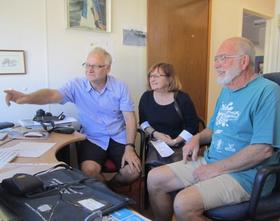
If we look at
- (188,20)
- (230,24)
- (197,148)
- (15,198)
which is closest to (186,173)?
(197,148)

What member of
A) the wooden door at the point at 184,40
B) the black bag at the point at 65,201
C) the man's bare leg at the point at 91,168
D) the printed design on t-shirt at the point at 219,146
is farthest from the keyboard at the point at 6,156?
the wooden door at the point at 184,40

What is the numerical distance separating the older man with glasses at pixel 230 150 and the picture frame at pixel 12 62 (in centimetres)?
132

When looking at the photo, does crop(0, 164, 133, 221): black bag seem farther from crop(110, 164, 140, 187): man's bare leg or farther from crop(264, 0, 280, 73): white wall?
crop(264, 0, 280, 73): white wall

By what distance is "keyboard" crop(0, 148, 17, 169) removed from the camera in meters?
1.47

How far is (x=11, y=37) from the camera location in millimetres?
2277

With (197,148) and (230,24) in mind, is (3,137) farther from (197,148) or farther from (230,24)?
(230,24)

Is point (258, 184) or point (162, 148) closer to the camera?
point (258, 184)

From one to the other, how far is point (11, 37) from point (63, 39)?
0.41 meters

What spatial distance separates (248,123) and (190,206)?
0.52 meters

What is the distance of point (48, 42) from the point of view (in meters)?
2.45

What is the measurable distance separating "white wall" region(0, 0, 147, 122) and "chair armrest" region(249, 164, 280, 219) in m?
1.69

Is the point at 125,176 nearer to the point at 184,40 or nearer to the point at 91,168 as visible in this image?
the point at 91,168

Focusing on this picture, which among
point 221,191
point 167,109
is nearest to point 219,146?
point 221,191

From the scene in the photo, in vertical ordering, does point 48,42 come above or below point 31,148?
above
